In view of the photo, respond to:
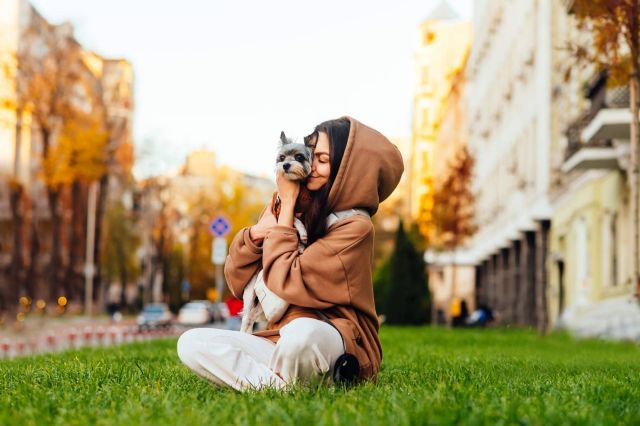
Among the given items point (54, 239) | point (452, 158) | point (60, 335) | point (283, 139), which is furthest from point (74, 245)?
point (283, 139)

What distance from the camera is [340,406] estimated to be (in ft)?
18.6

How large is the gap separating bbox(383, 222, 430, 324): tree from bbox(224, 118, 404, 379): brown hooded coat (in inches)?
1329

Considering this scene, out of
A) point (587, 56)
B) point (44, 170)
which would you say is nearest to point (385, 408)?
point (587, 56)

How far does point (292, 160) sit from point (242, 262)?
72cm

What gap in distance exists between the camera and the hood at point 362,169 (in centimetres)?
696

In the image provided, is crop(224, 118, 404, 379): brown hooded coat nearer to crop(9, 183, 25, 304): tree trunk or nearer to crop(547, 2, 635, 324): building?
crop(547, 2, 635, 324): building

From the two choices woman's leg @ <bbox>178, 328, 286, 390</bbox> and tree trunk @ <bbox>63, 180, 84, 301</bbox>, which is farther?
tree trunk @ <bbox>63, 180, 84, 301</bbox>

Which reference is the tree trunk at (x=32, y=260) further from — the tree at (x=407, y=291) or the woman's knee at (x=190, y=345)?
the woman's knee at (x=190, y=345)

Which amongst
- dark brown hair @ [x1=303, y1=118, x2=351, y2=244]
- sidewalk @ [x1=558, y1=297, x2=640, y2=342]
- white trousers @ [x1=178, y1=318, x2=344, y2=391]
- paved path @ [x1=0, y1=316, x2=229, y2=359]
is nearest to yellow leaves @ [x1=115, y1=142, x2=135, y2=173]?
paved path @ [x1=0, y1=316, x2=229, y2=359]

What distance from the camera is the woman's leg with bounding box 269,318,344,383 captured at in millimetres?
6457

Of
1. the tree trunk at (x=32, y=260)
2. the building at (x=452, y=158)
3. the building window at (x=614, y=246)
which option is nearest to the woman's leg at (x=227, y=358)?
the building window at (x=614, y=246)

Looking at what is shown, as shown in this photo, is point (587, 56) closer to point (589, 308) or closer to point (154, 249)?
point (589, 308)

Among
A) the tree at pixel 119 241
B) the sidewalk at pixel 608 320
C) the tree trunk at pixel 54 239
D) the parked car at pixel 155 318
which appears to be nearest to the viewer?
the sidewalk at pixel 608 320

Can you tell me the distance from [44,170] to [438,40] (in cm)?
6647
